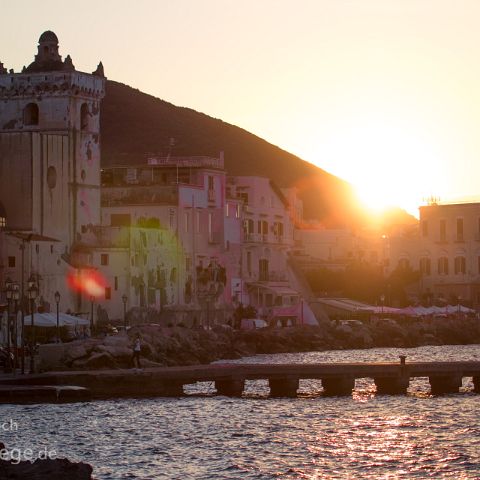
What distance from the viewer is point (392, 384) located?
65.4 meters

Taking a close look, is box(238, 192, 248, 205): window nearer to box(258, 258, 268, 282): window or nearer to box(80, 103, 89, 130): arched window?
box(258, 258, 268, 282): window

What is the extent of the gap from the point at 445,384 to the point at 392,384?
232 centimetres

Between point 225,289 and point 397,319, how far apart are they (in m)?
15.4

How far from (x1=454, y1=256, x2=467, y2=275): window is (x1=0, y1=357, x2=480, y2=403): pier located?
61879mm

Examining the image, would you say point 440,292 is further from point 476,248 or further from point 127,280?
point 127,280

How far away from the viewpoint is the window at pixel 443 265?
12938 cm

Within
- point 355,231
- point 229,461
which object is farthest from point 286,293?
point 229,461

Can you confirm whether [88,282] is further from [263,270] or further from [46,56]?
[263,270]

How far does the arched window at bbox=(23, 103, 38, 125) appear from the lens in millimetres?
99875

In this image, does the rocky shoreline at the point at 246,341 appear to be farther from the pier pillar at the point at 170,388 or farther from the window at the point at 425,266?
the window at the point at 425,266

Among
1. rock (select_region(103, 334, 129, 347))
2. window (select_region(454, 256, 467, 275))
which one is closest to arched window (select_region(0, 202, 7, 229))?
rock (select_region(103, 334, 129, 347))

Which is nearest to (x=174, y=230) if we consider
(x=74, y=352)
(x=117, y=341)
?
(x=117, y=341)

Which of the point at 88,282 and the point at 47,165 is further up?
the point at 47,165

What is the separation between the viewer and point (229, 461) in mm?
46375
